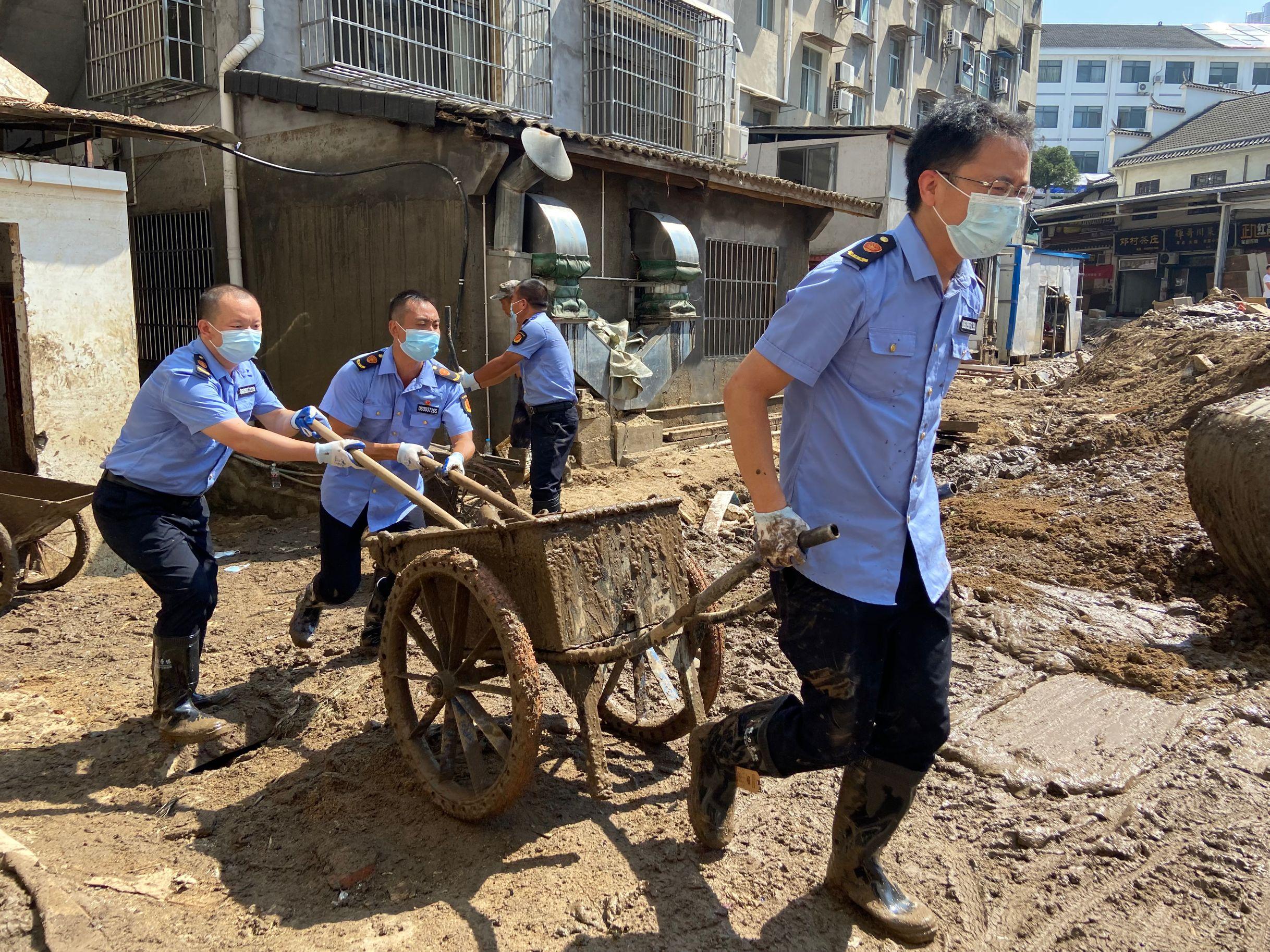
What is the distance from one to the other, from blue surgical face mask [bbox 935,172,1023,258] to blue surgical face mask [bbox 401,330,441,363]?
2.72 m

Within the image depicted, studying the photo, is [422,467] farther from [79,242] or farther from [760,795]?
[79,242]

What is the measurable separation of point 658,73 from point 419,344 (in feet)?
36.9

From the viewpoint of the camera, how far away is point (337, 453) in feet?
12.0

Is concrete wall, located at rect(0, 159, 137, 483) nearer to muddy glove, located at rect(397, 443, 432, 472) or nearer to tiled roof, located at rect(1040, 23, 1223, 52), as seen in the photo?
muddy glove, located at rect(397, 443, 432, 472)

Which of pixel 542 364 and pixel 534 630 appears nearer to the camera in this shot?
pixel 534 630

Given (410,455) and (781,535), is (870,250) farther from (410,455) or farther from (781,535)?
(410,455)

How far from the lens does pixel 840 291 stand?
2289mm

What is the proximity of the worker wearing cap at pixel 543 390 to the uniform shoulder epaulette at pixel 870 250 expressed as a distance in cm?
433

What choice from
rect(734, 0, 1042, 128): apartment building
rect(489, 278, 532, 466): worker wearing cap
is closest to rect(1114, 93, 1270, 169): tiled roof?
rect(734, 0, 1042, 128): apartment building

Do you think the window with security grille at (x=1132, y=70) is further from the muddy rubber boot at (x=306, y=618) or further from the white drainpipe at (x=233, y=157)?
the muddy rubber boot at (x=306, y=618)

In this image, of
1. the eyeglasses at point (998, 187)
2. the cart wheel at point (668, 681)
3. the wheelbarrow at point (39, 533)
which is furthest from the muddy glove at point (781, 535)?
the wheelbarrow at point (39, 533)

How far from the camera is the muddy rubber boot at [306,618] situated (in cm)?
448

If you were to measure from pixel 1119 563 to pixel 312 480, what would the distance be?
20.2 feet

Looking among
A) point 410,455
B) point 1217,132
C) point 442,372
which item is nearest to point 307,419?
point 410,455
